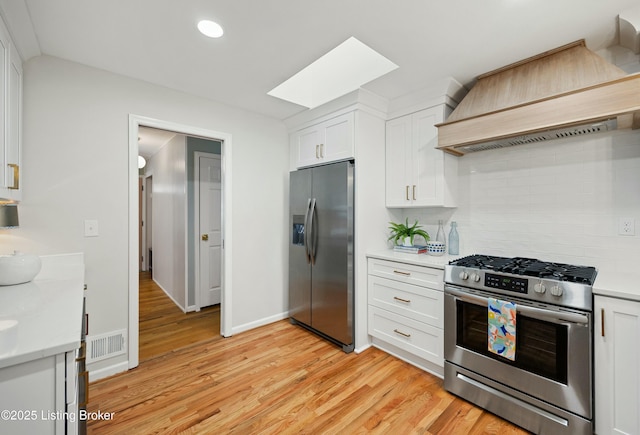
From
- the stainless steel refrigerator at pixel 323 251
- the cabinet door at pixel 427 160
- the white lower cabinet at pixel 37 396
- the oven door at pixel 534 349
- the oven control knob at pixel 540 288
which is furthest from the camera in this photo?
the stainless steel refrigerator at pixel 323 251

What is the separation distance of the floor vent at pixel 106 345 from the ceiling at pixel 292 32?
212 cm

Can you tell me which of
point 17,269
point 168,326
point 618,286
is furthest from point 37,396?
point 168,326

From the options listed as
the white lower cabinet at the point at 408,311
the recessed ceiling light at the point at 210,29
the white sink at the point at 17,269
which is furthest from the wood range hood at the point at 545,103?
the white sink at the point at 17,269

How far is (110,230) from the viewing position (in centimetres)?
236

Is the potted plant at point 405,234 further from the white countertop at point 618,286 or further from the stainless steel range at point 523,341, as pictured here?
the white countertop at point 618,286

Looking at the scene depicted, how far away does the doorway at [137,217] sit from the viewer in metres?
2.45

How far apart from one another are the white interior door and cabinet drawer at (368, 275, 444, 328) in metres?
2.29

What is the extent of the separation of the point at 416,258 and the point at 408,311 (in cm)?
46

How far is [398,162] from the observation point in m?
2.88

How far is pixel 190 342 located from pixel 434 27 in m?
3.38

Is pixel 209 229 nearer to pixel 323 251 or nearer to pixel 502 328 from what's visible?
pixel 323 251

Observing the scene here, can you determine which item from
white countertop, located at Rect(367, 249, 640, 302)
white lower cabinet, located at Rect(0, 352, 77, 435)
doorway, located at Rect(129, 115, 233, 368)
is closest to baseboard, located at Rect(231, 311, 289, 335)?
doorway, located at Rect(129, 115, 233, 368)

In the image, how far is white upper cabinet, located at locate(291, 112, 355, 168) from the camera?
2.77 m

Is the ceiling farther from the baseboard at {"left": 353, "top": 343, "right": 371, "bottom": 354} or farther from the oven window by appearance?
the baseboard at {"left": 353, "top": 343, "right": 371, "bottom": 354}
